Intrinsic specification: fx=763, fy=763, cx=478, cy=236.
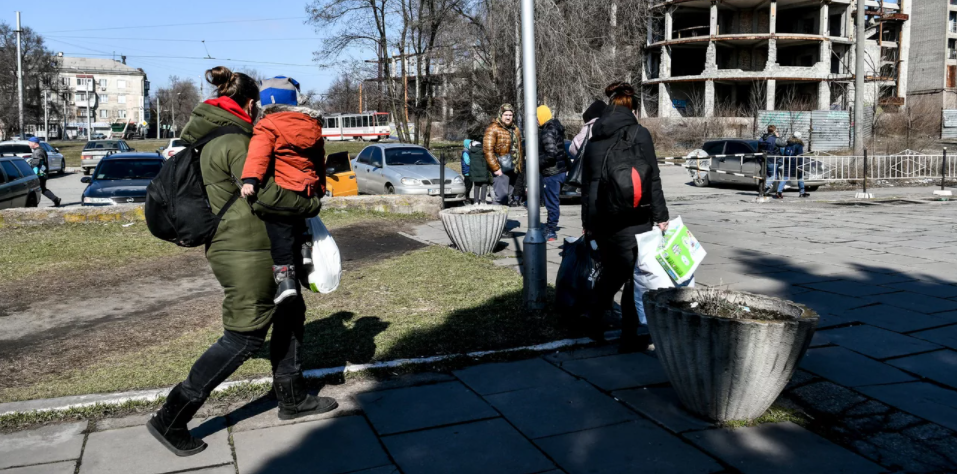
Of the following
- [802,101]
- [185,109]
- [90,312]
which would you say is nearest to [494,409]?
[90,312]

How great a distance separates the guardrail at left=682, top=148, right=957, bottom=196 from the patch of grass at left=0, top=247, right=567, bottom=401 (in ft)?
46.2

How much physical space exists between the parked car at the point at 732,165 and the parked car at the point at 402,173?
300 inches

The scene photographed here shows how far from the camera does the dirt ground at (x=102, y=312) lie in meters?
5.29

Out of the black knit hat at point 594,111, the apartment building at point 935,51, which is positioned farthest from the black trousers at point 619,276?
the apartment building at point 935,51

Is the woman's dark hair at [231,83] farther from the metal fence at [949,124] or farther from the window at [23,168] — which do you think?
the metal fence at [949,124]

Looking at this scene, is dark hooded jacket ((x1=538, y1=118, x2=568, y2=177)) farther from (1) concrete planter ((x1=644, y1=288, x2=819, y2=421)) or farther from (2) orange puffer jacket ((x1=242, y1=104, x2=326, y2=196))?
(2) orange puffer jacket ((x1=242, y1=104, x2=326, y2=196))

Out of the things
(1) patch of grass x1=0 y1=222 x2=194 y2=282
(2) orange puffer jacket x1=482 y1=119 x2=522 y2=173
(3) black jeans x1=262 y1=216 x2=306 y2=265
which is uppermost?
(2) orange puffer jacket x1=482 y1=119 x2=522 y2=173

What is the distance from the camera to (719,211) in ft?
48.1

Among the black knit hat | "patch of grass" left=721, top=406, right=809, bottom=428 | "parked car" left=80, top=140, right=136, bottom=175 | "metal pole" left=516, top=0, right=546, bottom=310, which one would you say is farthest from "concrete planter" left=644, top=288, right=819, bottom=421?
"parked car" left=80, top=140, right=136, bottom=175

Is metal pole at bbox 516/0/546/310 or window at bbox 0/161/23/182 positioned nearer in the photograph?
metal pole at bbox 516/0/546/310

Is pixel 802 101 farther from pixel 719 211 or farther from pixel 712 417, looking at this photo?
pixel 712 417

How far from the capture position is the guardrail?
765 inches

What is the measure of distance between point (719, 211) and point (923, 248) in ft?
18.2

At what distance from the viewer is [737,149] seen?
22.8 meters
